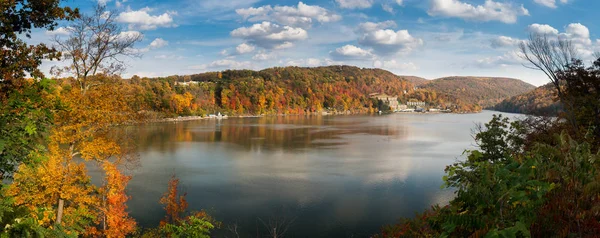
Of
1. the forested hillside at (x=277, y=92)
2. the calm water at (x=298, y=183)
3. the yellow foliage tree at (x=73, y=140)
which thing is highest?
the forested hillside at (x=277, y=92)

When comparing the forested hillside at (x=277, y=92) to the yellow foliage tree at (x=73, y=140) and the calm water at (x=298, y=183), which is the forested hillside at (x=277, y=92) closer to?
the calm water at (x=298, y=183)

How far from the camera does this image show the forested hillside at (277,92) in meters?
74.7

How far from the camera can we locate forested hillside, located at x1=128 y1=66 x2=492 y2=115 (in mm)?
74688

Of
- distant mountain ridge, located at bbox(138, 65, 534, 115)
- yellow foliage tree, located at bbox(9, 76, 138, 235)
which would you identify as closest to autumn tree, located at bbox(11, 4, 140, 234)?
yellow foliage tree, located at bbox(9, 76, 138, 235)

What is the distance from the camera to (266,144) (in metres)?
33.7

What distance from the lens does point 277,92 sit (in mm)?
105625

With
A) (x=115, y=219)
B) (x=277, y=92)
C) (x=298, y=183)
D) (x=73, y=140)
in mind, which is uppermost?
(x=277, y=92)

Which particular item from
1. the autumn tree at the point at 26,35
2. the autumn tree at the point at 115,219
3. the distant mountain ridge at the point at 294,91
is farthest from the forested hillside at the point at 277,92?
the autumn tree at the point at 26,35

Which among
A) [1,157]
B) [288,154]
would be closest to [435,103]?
[288,154]

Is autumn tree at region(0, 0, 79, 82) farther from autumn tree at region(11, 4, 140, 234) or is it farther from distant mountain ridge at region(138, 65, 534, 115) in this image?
distant mountain ridge at region(138, 65, 534, 115)

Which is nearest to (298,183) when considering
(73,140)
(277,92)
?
(73,140)

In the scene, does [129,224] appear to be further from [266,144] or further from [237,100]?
[237,100]

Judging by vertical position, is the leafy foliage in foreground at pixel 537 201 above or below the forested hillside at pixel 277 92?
below

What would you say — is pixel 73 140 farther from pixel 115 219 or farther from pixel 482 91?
pixel 482 91
